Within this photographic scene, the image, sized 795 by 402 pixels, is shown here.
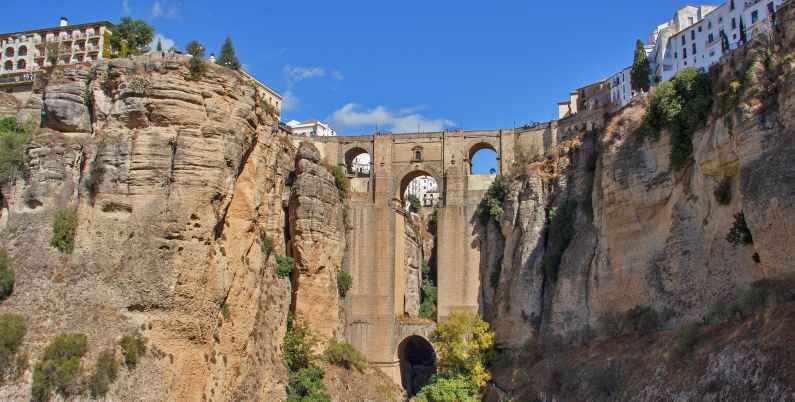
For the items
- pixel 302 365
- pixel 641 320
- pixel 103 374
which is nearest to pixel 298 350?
pixel 302 365

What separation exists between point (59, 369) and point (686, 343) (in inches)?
734

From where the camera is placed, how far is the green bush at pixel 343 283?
43.3m

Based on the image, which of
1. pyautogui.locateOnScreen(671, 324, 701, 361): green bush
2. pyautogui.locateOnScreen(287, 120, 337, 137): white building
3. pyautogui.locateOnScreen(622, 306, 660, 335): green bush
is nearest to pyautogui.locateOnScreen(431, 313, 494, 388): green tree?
pyautogui.locateOnScreen(622, 306, 660, 335): green bush

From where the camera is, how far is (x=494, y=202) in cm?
4441

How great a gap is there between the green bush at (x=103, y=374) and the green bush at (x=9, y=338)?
2384 mm

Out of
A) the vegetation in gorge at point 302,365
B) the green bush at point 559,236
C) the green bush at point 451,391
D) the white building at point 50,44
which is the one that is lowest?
the green bush at point 451,391

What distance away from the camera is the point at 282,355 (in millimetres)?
37469

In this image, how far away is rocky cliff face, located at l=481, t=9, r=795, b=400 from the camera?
2278 cm

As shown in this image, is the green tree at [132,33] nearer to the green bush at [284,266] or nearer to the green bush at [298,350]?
the green bush at [284,266]

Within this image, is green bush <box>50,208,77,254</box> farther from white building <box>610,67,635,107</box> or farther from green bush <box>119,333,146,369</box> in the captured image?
white building <box>610,67,635,107</box>

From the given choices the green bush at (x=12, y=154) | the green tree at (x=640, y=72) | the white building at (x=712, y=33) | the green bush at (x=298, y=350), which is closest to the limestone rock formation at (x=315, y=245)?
the green bush at (x=298, y=350)

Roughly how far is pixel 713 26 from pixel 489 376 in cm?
2302

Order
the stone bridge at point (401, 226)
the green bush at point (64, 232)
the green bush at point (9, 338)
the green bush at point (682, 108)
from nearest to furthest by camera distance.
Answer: the green bush at point (9, 338) < the green bush at point (64, 232) < the green bush at point (682, 108) < the stone bridge at point (401, 226)

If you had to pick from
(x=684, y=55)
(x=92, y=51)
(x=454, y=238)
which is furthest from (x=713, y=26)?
(x=92, y=51)
